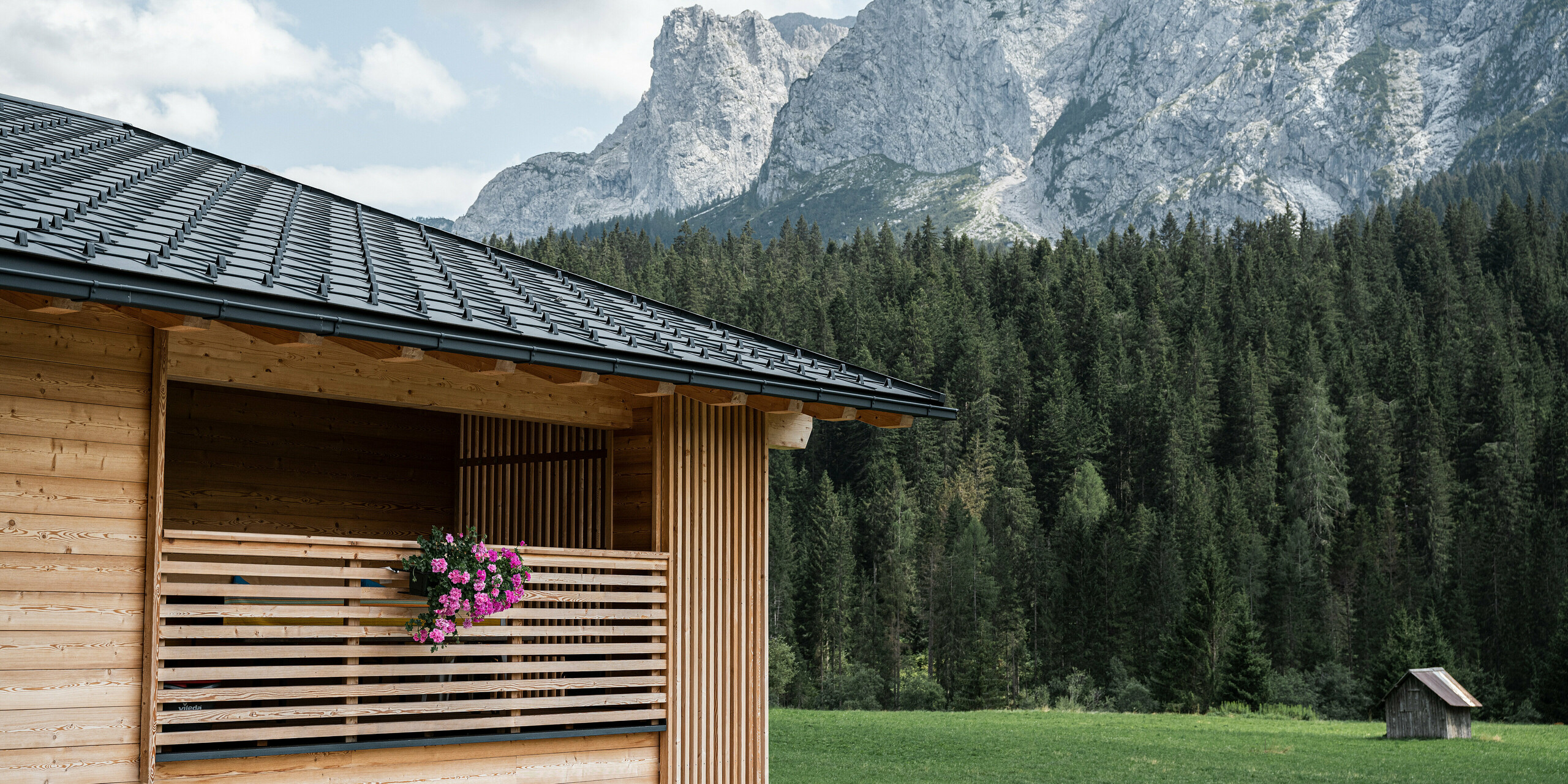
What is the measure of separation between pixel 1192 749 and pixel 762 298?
63.7 m

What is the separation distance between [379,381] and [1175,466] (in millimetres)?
70372

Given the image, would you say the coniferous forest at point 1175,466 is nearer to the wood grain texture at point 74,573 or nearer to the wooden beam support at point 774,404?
the wooden beam support at point 774,404

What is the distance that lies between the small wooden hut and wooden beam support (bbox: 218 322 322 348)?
24.0 m

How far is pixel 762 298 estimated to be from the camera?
8688cm

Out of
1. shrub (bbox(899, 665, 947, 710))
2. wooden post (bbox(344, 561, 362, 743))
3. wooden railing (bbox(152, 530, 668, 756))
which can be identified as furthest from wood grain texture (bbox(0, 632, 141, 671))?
shrub (bbox(899, 665, 947, 710))

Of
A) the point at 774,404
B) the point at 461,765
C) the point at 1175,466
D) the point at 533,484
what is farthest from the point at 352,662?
the point at 1175,466

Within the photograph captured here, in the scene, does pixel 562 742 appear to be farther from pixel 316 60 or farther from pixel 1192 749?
pixel 316 60

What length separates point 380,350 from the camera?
6.77m

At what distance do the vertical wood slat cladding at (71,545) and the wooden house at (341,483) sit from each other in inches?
Result: 0.5

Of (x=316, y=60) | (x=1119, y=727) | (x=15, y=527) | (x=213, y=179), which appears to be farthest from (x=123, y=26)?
(x=15, y=527)

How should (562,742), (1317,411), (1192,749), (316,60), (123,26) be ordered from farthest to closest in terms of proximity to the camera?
(1317,411), (316,60), (123,26), (1192,749), (562,742)

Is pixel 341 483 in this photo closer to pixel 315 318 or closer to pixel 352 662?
pixel 352 662

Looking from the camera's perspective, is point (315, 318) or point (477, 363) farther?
point (477, 363)

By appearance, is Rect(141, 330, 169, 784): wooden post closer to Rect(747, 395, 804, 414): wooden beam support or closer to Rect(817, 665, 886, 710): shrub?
Rect(747, 395, 804, 414): wooden beam support
